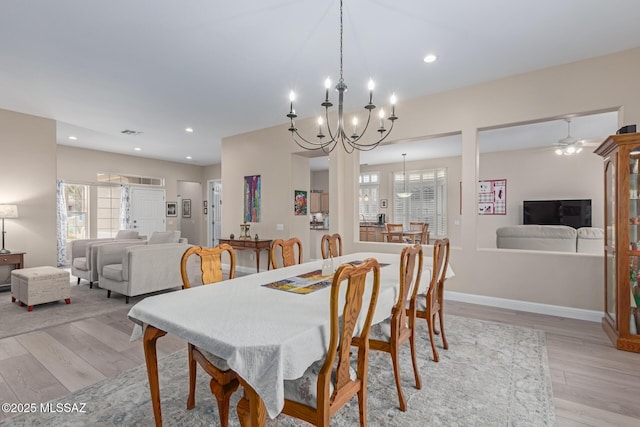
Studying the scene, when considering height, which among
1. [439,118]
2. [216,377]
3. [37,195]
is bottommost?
[216,377]

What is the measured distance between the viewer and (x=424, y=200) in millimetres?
8781

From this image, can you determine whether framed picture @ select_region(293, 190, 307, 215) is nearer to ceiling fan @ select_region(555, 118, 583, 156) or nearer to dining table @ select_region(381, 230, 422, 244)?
dining table @ select_region(381, 230, 422, 244)

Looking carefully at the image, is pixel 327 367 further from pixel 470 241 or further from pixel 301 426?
pixel 470 241

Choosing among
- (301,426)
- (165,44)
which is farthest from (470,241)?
(165,44)

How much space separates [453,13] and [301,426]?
3.20 meters

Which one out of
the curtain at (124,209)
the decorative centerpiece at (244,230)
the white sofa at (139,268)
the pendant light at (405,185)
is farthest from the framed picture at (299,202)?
the curtain at (124,209)

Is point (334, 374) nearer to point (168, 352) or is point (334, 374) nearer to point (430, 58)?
point (168, 352)

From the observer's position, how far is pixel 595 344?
9.62 feet

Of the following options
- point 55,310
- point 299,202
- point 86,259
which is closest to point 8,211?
point 86,259

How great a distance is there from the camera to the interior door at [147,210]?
334 inches

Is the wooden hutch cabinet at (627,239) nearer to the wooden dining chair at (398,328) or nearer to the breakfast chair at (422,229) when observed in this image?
the wooden dining chair at (398,328)

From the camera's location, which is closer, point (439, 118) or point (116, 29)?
point (116, 29)

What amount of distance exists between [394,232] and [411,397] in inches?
212

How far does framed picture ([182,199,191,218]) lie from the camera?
10438 mm
